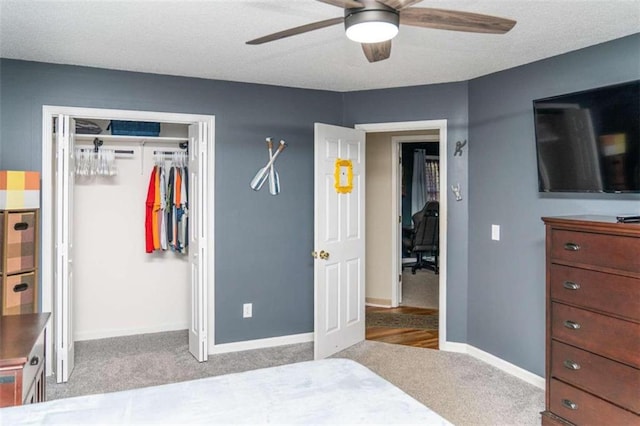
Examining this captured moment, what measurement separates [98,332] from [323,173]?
8.67 feet

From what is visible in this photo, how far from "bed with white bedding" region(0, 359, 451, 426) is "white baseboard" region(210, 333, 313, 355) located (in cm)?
240

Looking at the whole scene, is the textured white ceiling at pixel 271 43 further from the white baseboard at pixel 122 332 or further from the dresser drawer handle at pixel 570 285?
the white baseboard at pixel 122 332

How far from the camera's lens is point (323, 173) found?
3951 mm

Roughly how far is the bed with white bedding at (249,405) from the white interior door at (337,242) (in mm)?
2135

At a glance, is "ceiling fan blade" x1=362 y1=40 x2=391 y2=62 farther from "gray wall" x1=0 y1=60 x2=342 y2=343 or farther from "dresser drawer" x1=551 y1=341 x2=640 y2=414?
"gray wall" x1=0 y1=60 x2=342 y2=343

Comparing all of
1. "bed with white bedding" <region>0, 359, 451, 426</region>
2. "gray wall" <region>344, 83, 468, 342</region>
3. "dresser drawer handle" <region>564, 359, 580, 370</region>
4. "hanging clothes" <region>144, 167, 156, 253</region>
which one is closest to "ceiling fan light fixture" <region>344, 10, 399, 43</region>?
"bed with white bedding" <region>0, 359, 451, 426</region>

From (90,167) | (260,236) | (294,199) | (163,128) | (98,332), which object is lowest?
(98,332)

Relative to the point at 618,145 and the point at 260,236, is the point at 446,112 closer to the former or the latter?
the point at 618,145

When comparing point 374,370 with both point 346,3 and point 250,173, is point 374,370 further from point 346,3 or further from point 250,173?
point 346,3

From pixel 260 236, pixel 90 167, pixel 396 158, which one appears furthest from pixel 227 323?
pixel 396 158

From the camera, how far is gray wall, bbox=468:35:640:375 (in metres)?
3.12

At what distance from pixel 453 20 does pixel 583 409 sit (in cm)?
214

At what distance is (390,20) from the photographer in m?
1.72

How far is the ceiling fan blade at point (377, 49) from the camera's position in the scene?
2046mm
